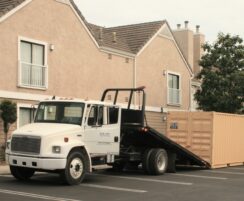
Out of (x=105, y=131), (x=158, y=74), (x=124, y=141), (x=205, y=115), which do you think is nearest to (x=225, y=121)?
(x=205, y=115)

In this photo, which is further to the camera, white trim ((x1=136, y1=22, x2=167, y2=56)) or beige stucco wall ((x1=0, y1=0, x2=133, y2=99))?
white trim ((x1=136, y1=22, x2=167, y2=56))

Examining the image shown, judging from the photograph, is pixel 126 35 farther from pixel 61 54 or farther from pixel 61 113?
pixel 61 113

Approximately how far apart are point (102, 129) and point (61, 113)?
51.5 inches

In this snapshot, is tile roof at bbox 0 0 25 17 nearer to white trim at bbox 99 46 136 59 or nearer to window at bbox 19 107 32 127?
window at bbox 19 107 32 127

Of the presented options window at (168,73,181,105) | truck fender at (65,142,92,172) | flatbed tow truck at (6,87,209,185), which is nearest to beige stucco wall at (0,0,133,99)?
window at (168,73,181,105)

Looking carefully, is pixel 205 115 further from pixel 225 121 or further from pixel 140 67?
pixel 140 67

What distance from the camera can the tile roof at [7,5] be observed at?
22.0m

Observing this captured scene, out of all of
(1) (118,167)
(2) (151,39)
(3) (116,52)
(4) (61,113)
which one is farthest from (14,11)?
(2) (151,39)

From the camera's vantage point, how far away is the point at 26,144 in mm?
14273

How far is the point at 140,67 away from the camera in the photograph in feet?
99.0

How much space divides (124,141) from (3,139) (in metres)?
6.19

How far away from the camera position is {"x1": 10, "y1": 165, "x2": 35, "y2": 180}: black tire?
49.5ft

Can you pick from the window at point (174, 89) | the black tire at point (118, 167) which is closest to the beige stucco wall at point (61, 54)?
the window at point (174, 89)

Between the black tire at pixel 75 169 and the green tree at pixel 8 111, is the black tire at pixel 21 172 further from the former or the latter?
the green tree at pixel 8 111
